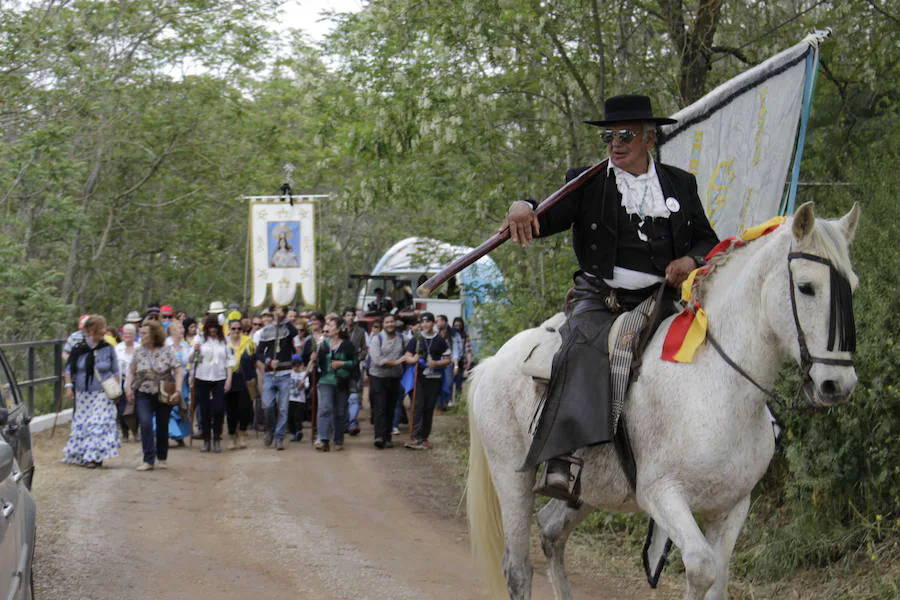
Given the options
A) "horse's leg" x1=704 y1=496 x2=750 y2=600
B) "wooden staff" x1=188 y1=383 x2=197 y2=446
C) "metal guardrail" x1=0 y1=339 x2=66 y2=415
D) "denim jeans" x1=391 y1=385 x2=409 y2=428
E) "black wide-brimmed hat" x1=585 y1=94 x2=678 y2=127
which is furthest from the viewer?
"denim jeans" x1=391 y1=385 x2=409 y2=428

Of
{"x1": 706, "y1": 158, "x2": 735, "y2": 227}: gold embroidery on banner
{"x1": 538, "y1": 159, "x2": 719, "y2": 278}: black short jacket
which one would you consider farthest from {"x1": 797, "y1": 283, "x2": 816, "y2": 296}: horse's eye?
{"x1": 706, "y1": 158, "x2": 735, "y2": 227}: gold embroidery on banner

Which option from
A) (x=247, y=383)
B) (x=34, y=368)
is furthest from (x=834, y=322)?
(x=34, y=368)

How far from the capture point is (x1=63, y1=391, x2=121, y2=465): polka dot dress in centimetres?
1569

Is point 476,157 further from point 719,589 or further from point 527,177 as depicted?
point 719,589

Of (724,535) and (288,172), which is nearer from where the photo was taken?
(724,535)

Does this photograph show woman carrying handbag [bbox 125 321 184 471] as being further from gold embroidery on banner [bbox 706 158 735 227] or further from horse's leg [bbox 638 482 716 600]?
horse's leg [bbox 638 482 716 600]

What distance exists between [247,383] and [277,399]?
56cm

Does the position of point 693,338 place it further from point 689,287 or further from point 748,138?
point 748,138

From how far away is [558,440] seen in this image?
18.9ft

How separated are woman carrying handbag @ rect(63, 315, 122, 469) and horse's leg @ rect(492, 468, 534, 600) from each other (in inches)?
394

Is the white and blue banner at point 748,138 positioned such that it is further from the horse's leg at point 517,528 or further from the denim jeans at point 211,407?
the denim jeans at point 211,407

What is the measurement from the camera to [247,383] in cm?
1856

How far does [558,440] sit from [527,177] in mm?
9120

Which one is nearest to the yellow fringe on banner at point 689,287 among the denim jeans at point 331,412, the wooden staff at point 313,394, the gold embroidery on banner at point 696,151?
the gold embroidery on banner at point 696,151
